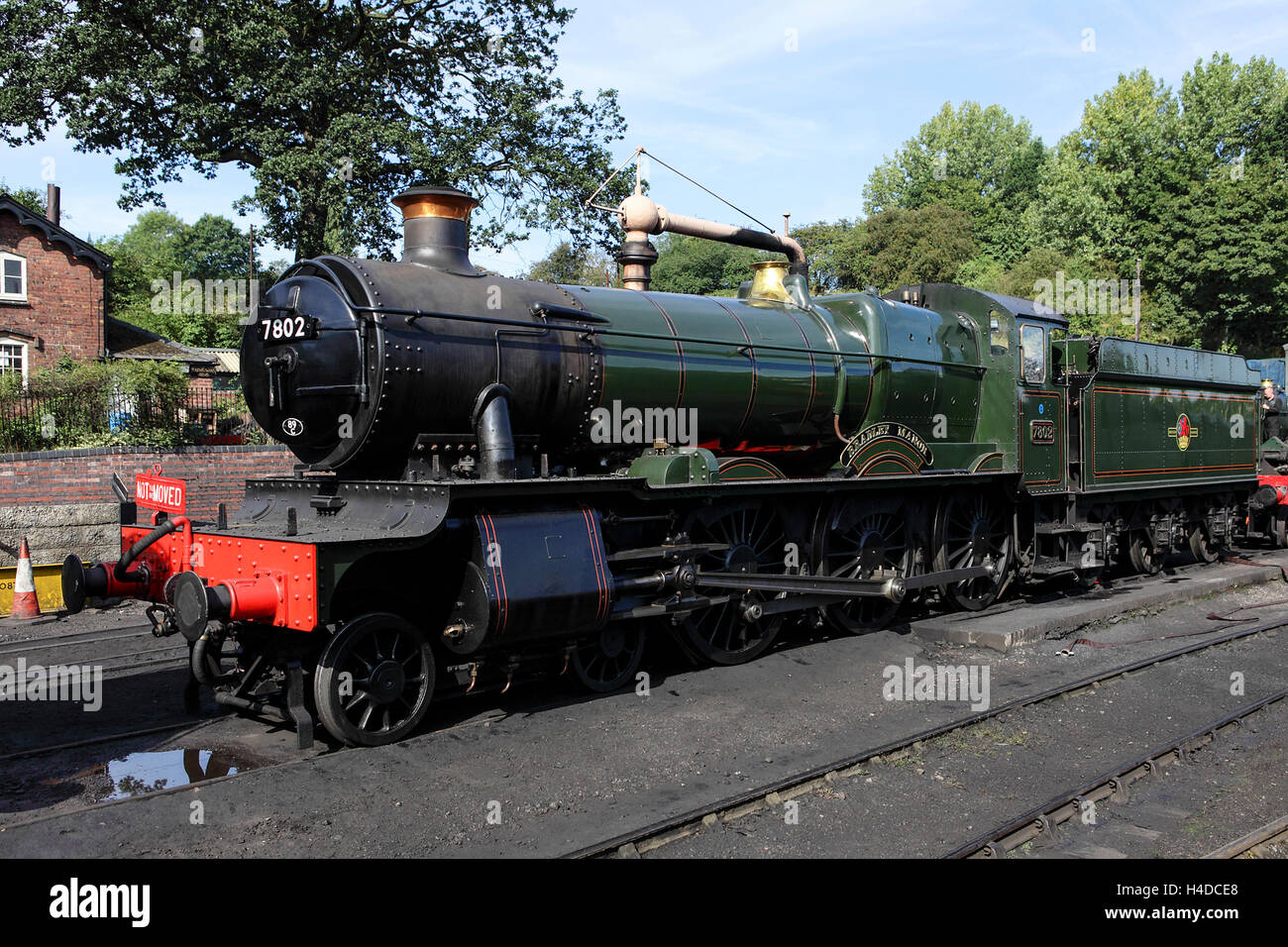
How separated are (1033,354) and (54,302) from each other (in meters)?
24.1

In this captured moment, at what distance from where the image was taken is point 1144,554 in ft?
45.8

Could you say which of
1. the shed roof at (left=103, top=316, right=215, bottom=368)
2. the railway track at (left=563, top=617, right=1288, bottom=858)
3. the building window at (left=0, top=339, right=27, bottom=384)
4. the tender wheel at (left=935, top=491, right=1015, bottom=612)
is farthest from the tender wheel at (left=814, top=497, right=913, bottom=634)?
the shed roof at (left=103, top=316, right=215, bottom=368)

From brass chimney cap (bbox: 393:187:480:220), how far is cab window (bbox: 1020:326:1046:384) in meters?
6.75

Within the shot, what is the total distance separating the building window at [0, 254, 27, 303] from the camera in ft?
78.1

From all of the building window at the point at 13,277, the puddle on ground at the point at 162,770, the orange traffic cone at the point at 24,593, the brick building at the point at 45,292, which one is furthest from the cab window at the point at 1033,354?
the building window at the point at 13,277

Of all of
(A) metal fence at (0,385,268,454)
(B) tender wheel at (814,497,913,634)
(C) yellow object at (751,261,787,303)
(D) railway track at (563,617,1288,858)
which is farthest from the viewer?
(A) metal fence at (0,385,268,454)

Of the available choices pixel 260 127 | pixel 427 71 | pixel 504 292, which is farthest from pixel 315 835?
pixel 427 71

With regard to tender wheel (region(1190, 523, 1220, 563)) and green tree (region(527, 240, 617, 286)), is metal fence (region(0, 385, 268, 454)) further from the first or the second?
green tree (region(527, 240, 617, 286))

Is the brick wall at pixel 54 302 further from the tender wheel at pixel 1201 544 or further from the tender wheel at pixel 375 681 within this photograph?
the tender wheel at pixel 1201 544

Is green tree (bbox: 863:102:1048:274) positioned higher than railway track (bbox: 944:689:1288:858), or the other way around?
green tree (bbox: 863:102:1048:274)

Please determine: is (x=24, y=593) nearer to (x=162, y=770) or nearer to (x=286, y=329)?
(x=162, y=770)

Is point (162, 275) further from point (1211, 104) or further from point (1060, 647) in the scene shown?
point (1060, 647)

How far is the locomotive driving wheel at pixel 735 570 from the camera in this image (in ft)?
27.1

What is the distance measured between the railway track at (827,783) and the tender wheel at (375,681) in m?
2.03
